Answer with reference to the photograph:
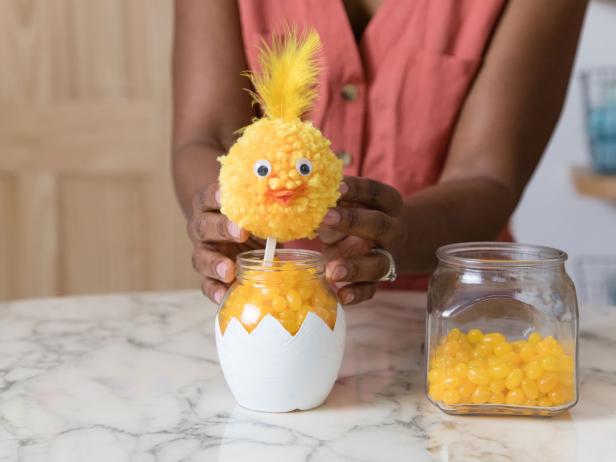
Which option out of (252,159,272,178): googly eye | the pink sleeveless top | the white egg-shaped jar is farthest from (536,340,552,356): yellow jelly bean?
the pink sleeveless top

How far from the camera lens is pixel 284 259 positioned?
70 cm

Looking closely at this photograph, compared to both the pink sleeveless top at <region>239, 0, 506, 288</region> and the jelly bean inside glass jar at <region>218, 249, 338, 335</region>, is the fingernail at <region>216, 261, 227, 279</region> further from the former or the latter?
the pink sleeveless top at <region>239, 0, 506, 288</region>

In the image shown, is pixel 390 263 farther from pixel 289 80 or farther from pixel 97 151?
pixel 97 151

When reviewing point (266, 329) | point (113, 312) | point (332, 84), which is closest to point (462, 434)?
point (266, 329)

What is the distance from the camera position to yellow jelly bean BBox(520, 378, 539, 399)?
63 centimetres

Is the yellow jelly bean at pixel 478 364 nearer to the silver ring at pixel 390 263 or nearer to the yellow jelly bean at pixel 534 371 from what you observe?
the yellow jelly bean at pixel 534 371

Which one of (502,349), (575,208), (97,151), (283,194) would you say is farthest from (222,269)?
(575,208)

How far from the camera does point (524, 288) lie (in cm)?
67

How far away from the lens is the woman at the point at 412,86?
Answer: 107 cm

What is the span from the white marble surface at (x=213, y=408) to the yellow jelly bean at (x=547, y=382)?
0.03 metres

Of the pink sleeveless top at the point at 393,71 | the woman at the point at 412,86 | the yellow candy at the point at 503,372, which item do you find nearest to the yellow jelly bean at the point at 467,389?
the yellow candy at the point at 503,372

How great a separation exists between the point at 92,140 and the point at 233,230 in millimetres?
1434

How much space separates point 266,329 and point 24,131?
Result: 159cm

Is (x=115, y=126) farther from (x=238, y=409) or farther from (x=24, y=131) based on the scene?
(x=238, y=409)
